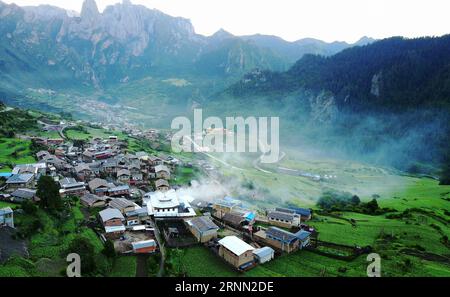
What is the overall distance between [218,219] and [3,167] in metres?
40.6

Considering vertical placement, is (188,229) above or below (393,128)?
below

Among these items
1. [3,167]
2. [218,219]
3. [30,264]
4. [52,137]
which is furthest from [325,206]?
[52,137]

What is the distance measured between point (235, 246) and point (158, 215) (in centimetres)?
1527

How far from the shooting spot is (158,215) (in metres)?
44.5

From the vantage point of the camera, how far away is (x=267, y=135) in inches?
5625

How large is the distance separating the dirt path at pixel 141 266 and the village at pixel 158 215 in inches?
39.1

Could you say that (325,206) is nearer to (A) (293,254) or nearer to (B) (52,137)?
(A) (293,254)

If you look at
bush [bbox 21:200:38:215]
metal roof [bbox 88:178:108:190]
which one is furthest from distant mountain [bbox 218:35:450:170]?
bush [bbox 21:200:38:215]

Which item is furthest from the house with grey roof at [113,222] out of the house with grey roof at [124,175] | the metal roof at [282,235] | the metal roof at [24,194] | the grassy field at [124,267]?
the house with grey roof at [124,175]

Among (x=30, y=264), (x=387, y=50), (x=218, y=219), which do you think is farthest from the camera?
(x=387, y=50)

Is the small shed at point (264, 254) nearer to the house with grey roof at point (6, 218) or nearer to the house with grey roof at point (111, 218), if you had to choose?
the house with grey roof at point (111, 218)

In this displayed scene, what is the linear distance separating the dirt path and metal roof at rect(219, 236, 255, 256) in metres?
8.52

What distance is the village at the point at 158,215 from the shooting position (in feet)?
115

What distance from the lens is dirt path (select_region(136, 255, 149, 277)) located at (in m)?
30.2
